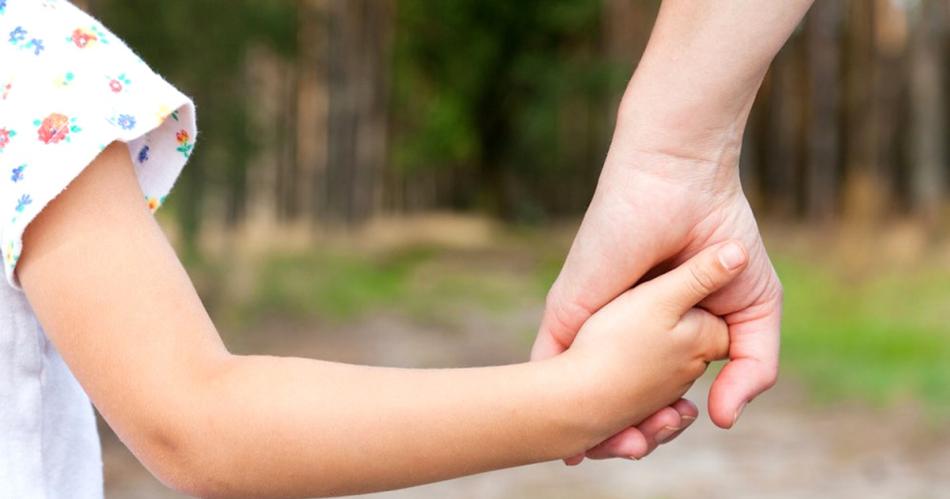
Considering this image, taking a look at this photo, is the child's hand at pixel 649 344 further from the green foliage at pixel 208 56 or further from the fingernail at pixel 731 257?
the green foliage at pixel 208 56

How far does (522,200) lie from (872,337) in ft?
44.2

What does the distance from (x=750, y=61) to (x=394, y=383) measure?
57 cm

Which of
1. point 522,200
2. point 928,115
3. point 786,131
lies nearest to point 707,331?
point 928,115

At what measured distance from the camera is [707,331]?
1365 mm

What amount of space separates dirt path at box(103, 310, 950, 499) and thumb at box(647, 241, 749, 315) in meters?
3.33

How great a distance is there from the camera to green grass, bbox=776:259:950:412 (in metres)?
5.98

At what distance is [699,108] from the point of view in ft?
4.61

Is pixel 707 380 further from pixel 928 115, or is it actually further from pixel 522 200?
pixel 522 200

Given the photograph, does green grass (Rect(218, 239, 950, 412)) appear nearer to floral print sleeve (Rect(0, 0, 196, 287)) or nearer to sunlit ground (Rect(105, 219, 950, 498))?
sunlit ground (Rect(105, 219, 950, 498))

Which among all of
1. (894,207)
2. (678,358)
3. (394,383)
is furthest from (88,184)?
(894,207)

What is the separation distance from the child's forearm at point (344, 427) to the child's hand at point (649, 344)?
0.29 feet

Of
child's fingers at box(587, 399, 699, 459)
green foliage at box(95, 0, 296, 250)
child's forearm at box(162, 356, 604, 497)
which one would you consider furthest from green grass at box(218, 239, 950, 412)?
child's forearm at box(162, 356, 604, 497)

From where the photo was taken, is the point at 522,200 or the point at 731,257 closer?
the point at 731,257

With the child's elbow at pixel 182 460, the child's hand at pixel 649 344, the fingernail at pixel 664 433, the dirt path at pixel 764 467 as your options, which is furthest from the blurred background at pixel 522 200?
the fingernail at pixel 664 433
